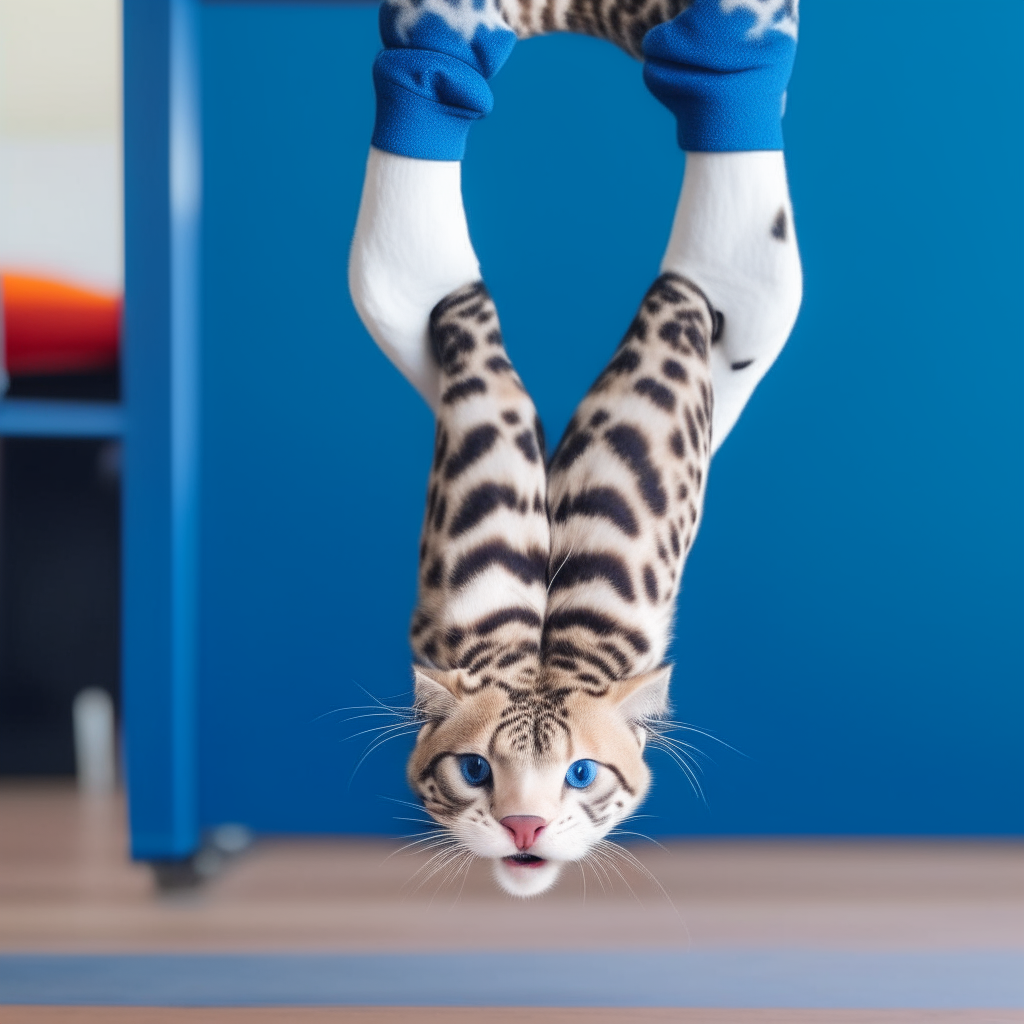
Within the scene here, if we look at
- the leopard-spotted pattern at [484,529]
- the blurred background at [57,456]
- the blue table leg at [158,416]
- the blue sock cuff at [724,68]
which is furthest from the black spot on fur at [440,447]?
the blurred background at [57,456]

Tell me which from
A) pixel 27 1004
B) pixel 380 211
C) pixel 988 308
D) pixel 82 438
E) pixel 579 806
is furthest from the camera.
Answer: pixel 82 438

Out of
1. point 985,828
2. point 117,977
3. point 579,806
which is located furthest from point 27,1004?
point 985,828

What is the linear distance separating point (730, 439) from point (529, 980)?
61cm

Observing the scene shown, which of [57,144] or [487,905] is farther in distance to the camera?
[57,144]

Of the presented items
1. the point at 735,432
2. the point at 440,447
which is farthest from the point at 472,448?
the point at 735,432

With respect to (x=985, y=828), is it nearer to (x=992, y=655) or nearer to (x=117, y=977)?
(x=992, y=655)

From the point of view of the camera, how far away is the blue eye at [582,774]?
554mm

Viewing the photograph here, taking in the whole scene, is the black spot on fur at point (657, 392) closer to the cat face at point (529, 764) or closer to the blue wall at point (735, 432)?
the cat face at point (529, 764)

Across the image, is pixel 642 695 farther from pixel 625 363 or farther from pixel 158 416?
pixel 158 416

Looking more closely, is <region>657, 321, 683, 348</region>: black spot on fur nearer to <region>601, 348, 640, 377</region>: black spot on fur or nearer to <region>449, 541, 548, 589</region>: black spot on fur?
<region>601, 348, 640, 377</region>: black spot on fur

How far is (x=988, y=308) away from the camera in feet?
4.10

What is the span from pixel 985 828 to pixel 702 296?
848mm

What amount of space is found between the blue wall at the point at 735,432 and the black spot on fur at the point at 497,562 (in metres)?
0.69

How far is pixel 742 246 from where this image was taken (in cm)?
67
